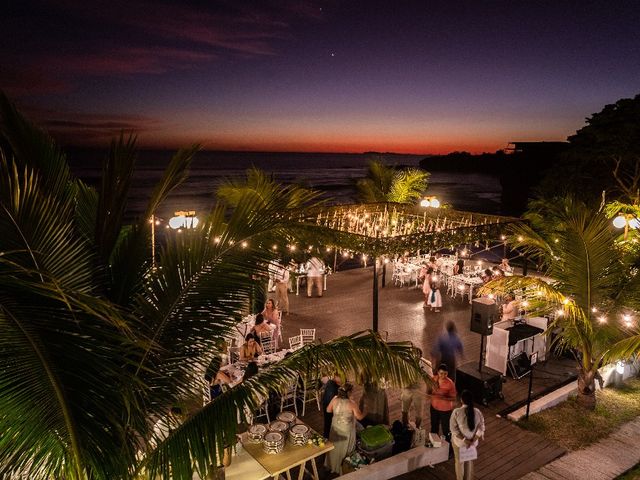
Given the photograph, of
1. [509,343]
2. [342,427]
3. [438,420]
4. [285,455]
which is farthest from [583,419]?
[285,455]

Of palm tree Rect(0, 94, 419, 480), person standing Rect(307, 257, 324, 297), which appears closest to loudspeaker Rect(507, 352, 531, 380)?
person standing Rect(307, 257, 324, 297)

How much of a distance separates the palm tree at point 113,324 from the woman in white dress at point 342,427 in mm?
2578

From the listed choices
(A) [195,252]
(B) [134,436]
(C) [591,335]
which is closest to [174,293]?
(A) [195,252]

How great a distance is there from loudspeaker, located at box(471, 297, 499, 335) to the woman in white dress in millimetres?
3911

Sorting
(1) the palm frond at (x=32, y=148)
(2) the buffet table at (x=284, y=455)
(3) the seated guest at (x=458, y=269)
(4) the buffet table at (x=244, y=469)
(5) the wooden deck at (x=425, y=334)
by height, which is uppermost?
(1) the palm frond at (x=32, y=148)

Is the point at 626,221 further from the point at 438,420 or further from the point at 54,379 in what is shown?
the point at 54,379

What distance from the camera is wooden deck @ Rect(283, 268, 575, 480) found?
23.1 feet

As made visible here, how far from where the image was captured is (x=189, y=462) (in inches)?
129

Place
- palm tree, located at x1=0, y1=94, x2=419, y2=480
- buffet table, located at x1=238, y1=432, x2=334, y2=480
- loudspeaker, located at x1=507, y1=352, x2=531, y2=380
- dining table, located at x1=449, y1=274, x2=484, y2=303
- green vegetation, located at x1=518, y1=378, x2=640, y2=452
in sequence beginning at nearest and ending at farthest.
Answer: palm tree, located at x1=0, y1=94, x2=419, y2=480
buffet table, located at x1=238, y1=432, x2=334, y2=480
green vegetation, located at x1=518, y1=378, x2=640, y2=452
loudspeaker, located at x1=507, y1=352, x2=531, y2=380
dining table, located at x1=449, y1=274, x2=484, y2=303

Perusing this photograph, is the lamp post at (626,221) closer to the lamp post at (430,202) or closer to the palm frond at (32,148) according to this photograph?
the lamp post at (430,202)

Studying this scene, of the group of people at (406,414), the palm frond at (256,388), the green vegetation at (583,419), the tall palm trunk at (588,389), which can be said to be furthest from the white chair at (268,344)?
the palm frond at (256,388)

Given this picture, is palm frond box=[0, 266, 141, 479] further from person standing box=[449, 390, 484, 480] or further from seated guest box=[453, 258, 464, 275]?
seated guest box=[453, 258, 464, 275]

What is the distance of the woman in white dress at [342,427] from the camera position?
6289 millimetres

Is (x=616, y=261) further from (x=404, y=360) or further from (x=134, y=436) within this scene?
(x=134, y=436)
